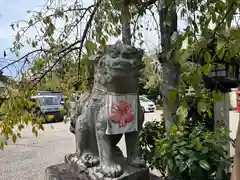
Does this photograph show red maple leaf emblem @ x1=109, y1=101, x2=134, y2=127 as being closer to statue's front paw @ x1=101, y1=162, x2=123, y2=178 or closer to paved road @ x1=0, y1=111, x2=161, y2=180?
statue's front paw @ x1=101, y1=162, x2=123, y2=178

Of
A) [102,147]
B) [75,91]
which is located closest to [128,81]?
[102,147]

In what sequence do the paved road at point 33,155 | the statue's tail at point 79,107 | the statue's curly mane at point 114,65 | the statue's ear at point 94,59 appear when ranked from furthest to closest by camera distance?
the paved road at point 33,155, the statue's tail at point 79,107, the statue's ear at point 94,59, the statue's curly mane at point 114,65

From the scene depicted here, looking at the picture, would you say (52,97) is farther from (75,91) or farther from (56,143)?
(75,91)

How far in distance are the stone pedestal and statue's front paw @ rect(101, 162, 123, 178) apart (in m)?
0.02

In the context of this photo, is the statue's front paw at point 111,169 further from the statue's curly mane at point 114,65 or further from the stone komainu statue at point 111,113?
the statue's curly mane at point 114,65

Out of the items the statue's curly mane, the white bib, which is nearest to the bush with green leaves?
the white bib

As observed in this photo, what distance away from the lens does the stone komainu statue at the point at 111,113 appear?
1375 mm

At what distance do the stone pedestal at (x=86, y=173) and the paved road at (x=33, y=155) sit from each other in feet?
5.82

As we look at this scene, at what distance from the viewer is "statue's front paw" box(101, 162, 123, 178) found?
1.37 meters

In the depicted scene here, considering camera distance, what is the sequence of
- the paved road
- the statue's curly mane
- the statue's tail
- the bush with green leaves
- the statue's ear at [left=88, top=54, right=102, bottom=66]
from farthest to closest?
1. the paved road
2. the statue's tail
3. the bush with green leaves
4. the statue's ear at [left=88, top=54, right=102, bottom=66]
5. the statue's curly mane

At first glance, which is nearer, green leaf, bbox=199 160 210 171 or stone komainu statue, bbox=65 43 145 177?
stone komainu statue, bbox=65 43 145 177

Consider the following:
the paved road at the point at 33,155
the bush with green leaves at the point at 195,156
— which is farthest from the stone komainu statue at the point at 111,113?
the paved road at the point at 33,155

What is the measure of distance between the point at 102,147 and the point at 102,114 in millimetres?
201

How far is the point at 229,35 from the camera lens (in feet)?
2.34
